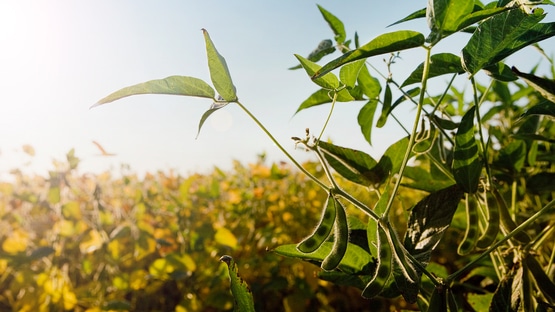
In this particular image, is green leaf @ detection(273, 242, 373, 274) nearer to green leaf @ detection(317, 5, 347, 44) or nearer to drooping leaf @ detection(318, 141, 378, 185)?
drooping leaf @ detection(318, 141, 378, 185)

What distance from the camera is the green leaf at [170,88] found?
465 millimetres

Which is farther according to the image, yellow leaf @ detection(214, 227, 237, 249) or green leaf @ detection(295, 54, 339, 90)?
yellow leaf @ detection(214, 227, 237, 249)

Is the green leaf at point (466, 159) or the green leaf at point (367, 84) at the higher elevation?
the green leaf at point (367, 84)

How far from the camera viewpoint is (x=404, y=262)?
0.44m

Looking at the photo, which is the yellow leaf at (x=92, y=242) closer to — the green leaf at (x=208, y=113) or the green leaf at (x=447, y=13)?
the green leaf at (x=208, y=113)

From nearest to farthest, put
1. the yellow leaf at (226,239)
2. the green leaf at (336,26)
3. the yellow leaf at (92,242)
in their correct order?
the green leaf at (336,26) → the yellow leaf at (226,239) → the yellow leaf at (92,242)

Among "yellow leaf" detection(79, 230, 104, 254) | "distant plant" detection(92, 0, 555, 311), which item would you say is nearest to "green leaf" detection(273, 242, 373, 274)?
"distant plant" detection(92, 0, 555, 311)

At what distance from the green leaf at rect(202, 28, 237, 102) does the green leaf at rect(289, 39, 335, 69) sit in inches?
14.0

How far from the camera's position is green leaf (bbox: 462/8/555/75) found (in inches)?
18.1

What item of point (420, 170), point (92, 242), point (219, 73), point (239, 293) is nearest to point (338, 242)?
point (239, 293)

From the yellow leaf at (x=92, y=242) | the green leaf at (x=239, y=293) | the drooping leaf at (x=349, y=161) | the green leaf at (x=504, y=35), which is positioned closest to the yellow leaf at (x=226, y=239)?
the yellow leaf at (x=92, y=242)

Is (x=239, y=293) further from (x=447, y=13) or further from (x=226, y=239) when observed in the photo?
(x=226, y=239)

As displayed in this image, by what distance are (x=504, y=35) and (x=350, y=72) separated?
0.57 feet

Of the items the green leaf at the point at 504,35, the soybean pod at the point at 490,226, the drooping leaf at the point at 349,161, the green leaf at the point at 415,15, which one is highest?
the green leaf at the point at 415,15
